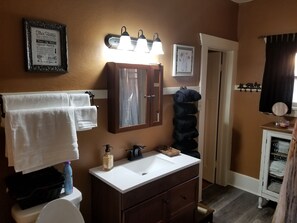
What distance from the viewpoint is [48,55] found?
Result: 1634mm

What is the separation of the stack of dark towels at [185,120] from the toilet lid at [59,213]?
1359 mm

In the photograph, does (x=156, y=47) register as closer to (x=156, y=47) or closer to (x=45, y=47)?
(x=156, y=47)

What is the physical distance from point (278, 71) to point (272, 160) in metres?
1.07

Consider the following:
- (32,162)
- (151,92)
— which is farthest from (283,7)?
(32,162)

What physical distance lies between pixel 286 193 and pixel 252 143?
115cm

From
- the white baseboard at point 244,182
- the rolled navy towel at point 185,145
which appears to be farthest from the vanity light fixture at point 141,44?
the white baseboard at point 244,182

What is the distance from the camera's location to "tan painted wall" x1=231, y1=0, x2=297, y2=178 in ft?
9.37

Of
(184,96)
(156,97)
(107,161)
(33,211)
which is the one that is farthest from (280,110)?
(33,211)

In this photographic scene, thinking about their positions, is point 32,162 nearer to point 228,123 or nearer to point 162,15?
point 162,15

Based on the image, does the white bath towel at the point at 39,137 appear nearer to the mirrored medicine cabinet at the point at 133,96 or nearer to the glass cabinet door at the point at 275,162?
the mirrored medicine cabinet at the point at 133,96

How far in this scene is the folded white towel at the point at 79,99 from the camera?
1.69 metres

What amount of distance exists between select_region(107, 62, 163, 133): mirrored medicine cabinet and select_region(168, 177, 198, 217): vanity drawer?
63 centimetres

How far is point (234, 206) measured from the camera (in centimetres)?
295

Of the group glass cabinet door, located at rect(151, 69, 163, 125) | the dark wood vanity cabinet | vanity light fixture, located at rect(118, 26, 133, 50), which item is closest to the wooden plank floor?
the dark wood vanity cabinet
